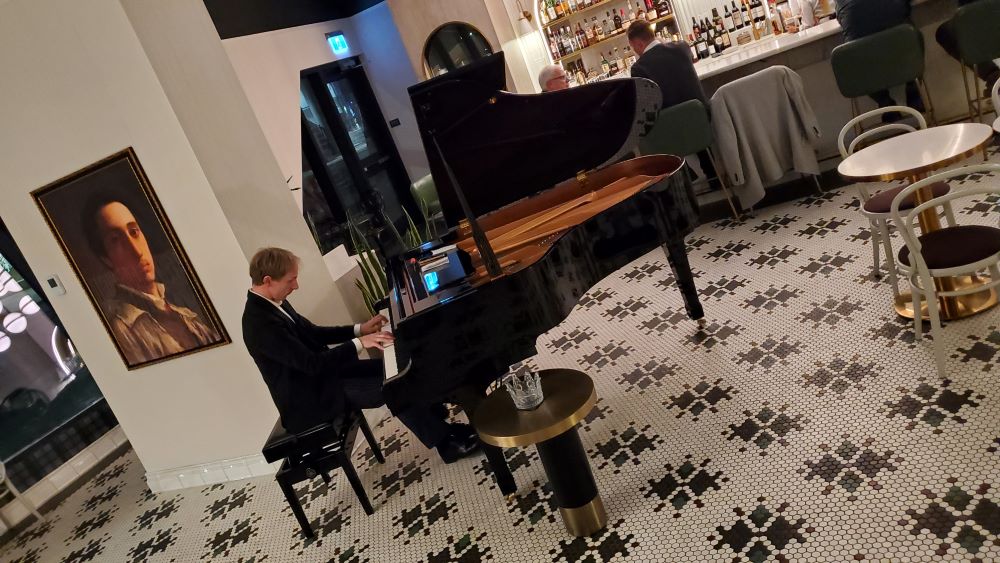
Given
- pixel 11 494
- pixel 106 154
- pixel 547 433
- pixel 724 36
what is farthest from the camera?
pixel 724 36

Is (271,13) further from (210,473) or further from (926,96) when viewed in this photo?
(926,96)

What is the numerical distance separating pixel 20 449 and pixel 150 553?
2.12 m

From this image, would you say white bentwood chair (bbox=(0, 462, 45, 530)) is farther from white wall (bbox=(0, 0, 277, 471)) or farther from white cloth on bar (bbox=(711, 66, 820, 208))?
white cloth on bar (bbox=(711, 66, 820, 208))

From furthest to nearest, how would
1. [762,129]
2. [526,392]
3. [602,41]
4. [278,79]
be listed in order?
[602,41] → [278,79] → [762,129] → [526,392]

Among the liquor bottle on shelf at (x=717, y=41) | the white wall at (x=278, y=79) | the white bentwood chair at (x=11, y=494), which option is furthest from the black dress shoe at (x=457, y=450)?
the liquor bottle on shelf at (x=717, y=41)

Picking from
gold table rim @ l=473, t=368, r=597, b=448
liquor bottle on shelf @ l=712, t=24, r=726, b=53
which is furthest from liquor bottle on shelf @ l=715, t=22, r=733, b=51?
gold table rim @ l=473, t=368, r=597, b=448

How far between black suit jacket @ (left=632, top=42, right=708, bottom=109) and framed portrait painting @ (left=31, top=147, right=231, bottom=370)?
320 cm

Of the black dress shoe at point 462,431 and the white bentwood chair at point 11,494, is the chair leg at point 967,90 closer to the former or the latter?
the black dress shoe at point 462,431

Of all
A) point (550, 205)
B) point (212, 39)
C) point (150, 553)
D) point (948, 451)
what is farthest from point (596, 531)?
point (212, 39)

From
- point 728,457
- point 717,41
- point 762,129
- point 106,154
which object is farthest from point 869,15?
point 106,154

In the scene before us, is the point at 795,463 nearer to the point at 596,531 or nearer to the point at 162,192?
the point at 596,531

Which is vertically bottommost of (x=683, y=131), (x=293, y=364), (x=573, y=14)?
(x=293, y=364)

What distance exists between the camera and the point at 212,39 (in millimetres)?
3717

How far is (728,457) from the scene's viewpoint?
266 centimetres
